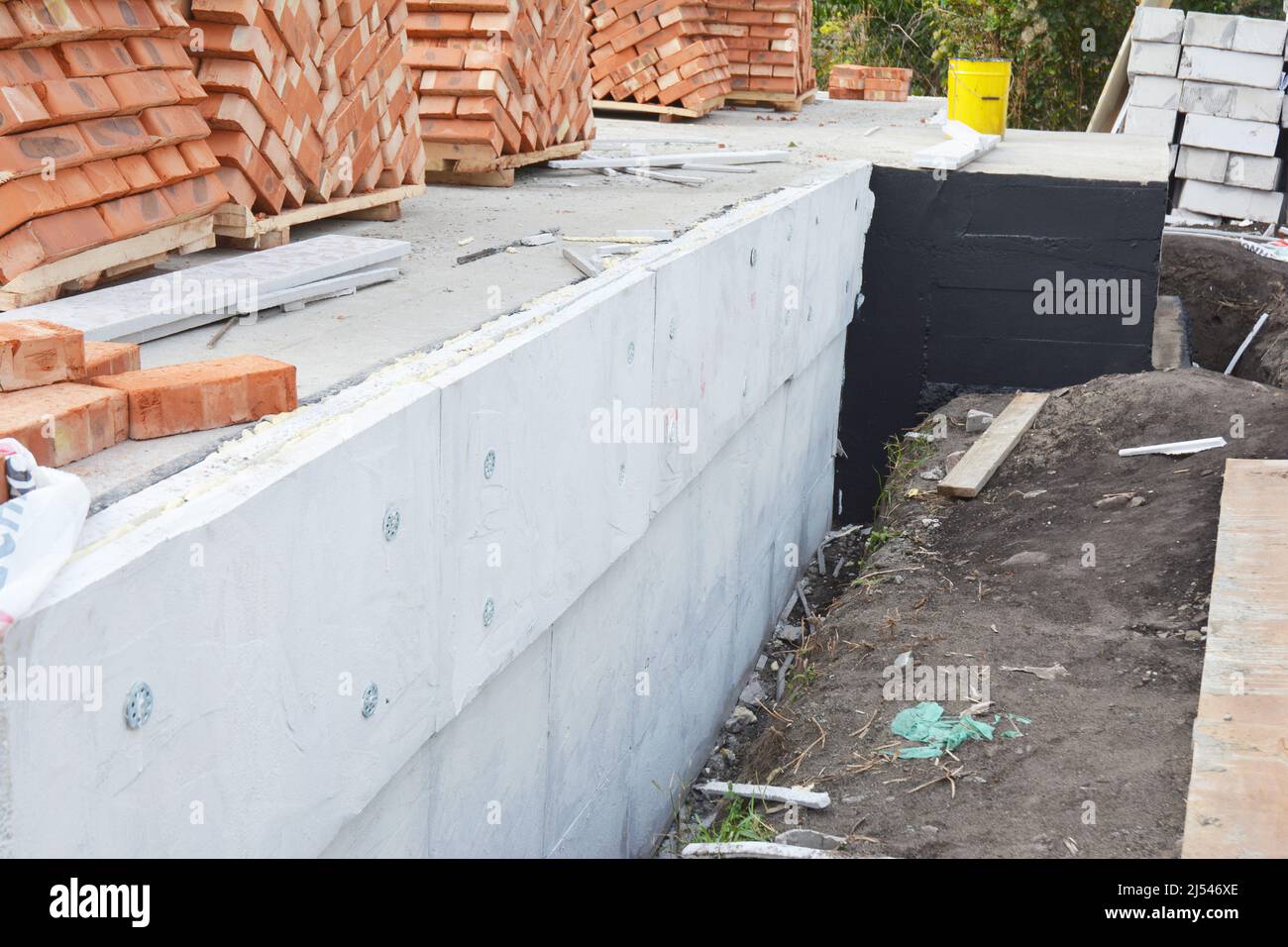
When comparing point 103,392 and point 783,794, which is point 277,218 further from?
point 783,794

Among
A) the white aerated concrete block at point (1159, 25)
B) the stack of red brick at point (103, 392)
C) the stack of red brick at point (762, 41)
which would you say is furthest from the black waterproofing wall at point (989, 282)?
the stack of red brick at point (103, 392)

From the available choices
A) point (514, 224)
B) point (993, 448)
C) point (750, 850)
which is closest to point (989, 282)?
point (993, 448)

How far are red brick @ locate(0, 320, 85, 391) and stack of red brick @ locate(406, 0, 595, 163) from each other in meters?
4.05

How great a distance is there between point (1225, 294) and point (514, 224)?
7616 millimetres

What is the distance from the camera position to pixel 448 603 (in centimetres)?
305

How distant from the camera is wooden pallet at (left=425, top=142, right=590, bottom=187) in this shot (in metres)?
6.52

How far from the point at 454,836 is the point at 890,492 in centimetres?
463

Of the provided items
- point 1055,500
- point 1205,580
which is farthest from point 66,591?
point 1055,500

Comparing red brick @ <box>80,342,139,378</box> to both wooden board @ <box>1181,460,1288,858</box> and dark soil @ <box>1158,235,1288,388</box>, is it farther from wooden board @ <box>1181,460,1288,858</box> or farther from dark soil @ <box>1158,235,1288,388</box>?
dark soil @ <box>1158,235,1288,388</box>

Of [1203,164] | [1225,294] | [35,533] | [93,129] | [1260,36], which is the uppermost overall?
[1260,36]

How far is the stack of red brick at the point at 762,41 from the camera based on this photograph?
38.4ft

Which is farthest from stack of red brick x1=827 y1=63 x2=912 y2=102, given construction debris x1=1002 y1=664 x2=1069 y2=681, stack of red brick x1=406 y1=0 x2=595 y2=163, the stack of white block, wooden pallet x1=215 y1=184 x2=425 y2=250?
construction debris x1=1002 y1=664 x2=1069 y2=681
